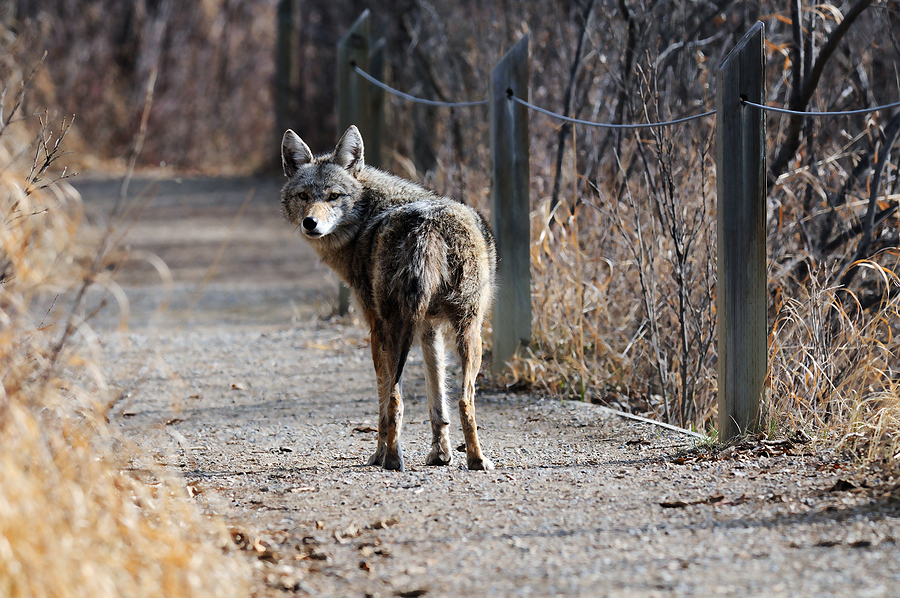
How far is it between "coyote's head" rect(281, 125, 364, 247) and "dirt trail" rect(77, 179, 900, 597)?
0.50 m

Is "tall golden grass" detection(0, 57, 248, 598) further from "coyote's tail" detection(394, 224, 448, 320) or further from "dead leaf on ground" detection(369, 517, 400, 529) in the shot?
"coyote's tail" detection(394, 224, 448, 320)

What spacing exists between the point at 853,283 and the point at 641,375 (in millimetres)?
1429

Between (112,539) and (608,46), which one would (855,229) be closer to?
(608,46)

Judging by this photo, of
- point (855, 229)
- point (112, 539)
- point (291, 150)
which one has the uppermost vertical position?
point (291, 150)

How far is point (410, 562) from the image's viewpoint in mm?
2855

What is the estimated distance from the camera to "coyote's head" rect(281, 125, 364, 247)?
14.3 ft

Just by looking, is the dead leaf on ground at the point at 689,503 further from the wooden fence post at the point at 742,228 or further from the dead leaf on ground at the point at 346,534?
the dead leaf on ground at the point at 346,534

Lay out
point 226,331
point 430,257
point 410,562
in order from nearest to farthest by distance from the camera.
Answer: point 410,562, point 430,257, point 226,331

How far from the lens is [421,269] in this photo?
3850mm

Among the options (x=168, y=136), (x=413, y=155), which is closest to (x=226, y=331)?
(x=413, y=155)

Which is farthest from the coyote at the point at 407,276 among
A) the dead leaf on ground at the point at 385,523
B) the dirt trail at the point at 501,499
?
the dead leaf on ground at the point at 385,523

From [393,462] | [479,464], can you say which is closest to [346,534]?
[393,462]

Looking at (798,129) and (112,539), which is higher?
(798,129)

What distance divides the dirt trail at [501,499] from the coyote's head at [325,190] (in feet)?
1.65
